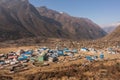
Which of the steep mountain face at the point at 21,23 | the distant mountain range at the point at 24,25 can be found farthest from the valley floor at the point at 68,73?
the steep mountain face at the point at 21,23

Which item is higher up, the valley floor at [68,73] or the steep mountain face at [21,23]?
the steep mountain face at [21,23]

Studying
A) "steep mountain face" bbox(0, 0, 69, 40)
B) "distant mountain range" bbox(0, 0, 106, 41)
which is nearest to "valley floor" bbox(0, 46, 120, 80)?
"distant mountain range" bbox(0, 0, 106, 41)

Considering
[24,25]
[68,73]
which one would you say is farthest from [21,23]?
[68,73]

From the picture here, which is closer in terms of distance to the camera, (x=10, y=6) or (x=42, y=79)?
(x=42, y=79)

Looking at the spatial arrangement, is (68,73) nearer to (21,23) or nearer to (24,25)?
(24,25)

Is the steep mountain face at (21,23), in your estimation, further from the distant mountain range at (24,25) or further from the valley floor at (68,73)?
the valley floor at (68,73)

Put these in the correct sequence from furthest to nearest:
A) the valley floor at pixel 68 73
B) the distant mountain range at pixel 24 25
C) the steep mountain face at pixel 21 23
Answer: the steep mountain face at pixel 21 23, the distant mountain range at pixel 24 25, the valley floor at pixel 68 73

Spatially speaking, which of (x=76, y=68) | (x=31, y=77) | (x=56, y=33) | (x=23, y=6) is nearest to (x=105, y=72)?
(x=76, y=68)

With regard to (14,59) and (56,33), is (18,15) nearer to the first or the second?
(56,33)
